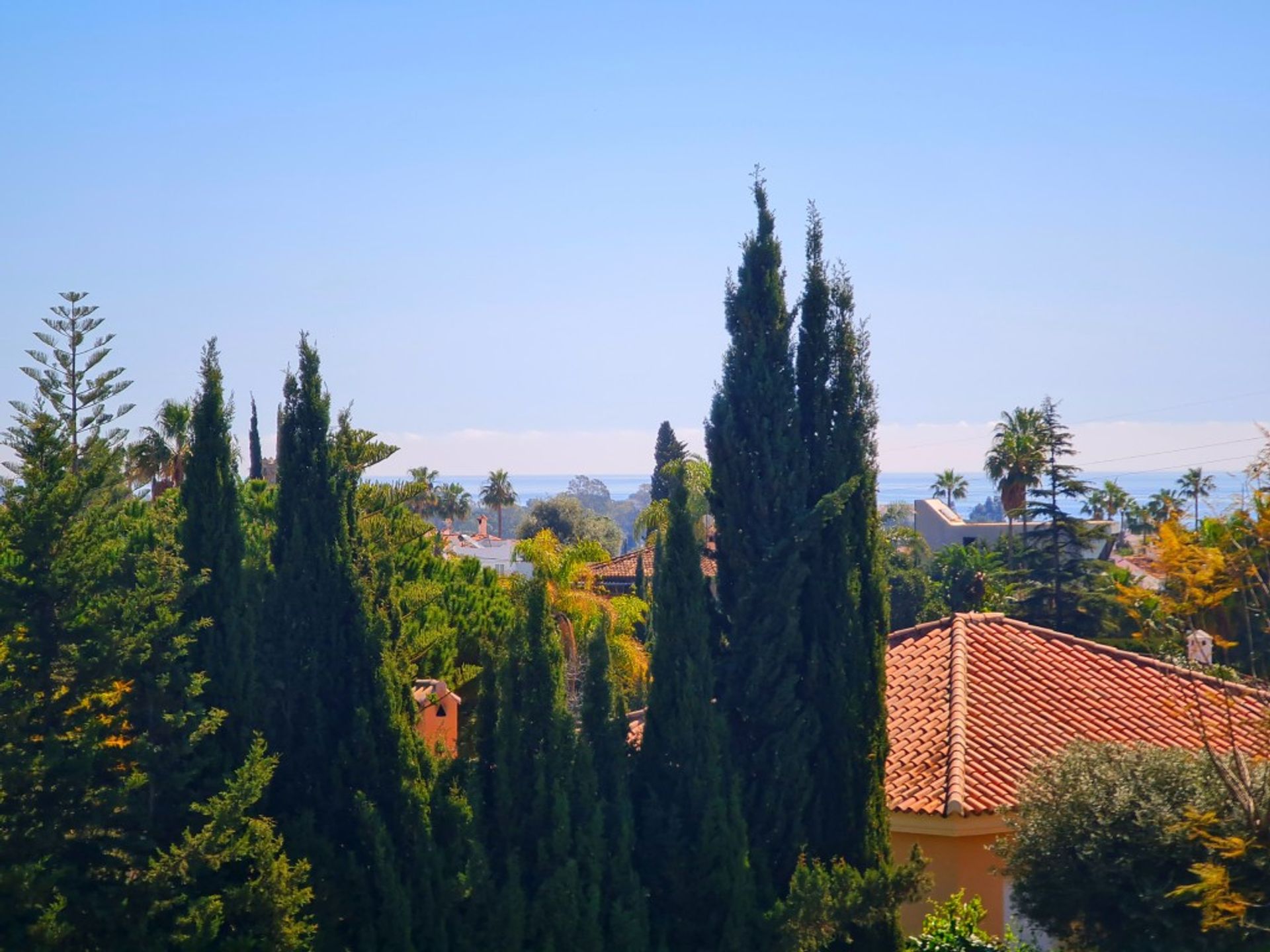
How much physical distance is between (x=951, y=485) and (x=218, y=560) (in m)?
78.8

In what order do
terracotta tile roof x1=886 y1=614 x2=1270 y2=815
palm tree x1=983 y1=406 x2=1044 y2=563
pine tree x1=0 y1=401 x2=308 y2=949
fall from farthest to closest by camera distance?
palm tree x1=983 y1=406 x2=1044 y2=563, terracotta tile roof x1=886 y1=614 x2=1270 y2=815, pine tree x1=0 y1=401 x2=308 y2=949

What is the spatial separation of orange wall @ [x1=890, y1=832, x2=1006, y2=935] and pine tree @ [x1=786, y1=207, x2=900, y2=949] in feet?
9.89

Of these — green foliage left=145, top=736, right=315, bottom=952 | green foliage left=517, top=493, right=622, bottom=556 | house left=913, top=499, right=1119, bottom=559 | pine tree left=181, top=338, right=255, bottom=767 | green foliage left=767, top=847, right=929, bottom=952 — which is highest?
green foliage left=517, top=493, right=622, bottom=556

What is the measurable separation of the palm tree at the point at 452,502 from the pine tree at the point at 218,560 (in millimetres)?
65894

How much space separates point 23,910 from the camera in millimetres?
9953

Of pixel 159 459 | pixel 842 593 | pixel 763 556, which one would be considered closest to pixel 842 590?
pixel 842 593

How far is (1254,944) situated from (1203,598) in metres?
3.44

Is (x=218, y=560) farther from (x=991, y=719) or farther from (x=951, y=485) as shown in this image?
(x=951, y=485)

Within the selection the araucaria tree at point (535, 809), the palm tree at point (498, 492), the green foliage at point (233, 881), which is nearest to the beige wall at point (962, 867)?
the araucaria tree at point (535, 809)

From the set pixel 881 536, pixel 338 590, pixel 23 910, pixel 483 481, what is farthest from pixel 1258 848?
pixel 483 481

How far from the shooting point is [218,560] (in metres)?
11.4

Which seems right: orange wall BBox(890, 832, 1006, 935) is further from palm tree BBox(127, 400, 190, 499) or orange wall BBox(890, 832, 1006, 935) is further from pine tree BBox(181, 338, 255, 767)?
palm tree BBox(127, 400, 190, 499)

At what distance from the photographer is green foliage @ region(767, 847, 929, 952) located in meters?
11.8

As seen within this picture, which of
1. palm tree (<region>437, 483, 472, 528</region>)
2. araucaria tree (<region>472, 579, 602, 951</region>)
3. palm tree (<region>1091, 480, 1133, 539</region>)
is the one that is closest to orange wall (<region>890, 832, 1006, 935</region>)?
araucaria tree (<region>472, 579, 602, 951</region>)
